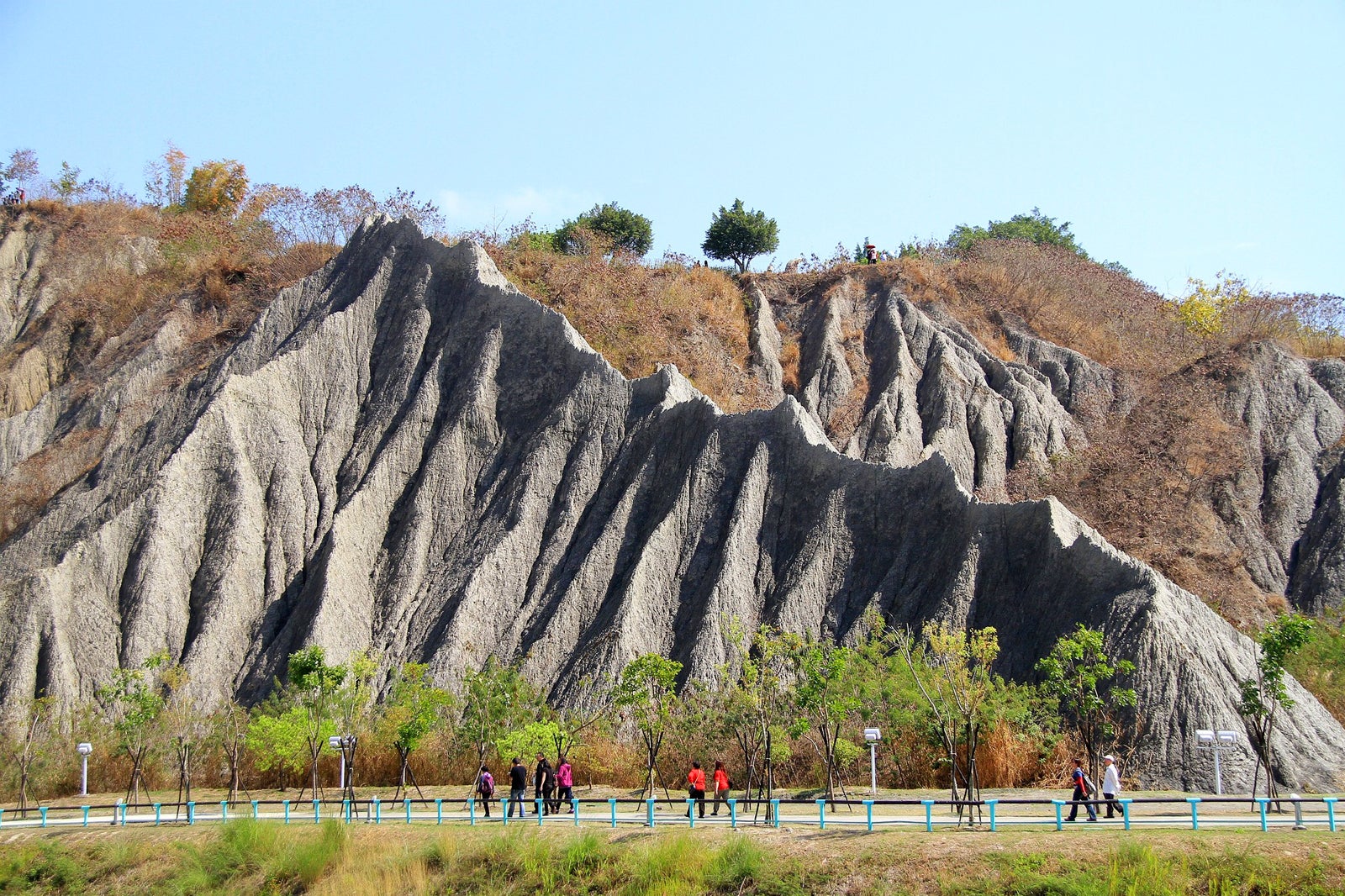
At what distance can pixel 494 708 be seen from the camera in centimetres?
3100

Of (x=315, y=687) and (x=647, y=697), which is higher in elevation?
(x=315, y=687)

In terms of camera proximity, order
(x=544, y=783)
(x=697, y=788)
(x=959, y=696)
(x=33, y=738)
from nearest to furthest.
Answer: (x=697, y=788), (x=544, y=783), (x=959, y=696), (x=33, y=738)

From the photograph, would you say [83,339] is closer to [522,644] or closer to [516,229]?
[516,229]

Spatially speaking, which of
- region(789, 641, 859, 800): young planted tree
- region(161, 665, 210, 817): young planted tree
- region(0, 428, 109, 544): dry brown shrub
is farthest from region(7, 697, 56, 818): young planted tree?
region(789, 641, 859, 800): young planted tree

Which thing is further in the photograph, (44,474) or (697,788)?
(44,474)

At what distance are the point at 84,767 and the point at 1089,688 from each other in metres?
25.6

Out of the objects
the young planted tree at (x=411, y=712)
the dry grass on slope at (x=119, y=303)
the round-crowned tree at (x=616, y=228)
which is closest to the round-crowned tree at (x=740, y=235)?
the round-crowned tree at (x=616, y=228)

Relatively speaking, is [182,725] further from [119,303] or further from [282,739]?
[119,303]

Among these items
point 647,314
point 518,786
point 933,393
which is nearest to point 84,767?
point 518,786

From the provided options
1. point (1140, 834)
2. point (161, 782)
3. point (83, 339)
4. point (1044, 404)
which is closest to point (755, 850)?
point (1140, 834)

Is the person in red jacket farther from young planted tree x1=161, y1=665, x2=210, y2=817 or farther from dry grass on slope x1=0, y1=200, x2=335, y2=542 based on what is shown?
dry grass on slope x1=0, y1=200, x2=335, y2=542

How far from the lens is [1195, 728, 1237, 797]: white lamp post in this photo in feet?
83.4

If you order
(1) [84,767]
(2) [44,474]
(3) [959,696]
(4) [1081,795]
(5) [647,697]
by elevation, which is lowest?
(1) [84,767]

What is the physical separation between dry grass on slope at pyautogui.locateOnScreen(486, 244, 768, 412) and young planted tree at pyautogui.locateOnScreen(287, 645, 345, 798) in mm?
22934
